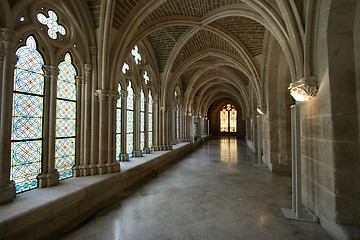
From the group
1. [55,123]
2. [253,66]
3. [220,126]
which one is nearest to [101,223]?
[55,123]

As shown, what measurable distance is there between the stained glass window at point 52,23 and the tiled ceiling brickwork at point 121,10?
1.27 metres

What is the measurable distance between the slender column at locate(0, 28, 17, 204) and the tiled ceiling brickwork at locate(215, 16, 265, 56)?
5.94 metres

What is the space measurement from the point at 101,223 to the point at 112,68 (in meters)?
3.39

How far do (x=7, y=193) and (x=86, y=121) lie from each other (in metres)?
1.94

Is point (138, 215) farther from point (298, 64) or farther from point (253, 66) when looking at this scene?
point (253, 66)

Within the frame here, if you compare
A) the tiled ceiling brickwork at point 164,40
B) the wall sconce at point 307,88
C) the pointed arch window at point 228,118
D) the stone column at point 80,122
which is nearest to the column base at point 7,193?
the stone column at point 80,122

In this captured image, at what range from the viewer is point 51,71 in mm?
3586

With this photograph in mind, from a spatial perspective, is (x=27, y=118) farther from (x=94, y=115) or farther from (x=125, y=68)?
(x=125, y=68)

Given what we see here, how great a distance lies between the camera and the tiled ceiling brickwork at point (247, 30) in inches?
248

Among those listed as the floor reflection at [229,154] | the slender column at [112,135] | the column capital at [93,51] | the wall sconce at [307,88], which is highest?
the column capital at [93,51]

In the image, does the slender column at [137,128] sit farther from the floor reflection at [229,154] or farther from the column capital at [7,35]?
the column capital at [7,35]

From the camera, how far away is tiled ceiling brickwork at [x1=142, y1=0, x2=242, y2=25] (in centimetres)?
554

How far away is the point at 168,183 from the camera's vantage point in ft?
16.0

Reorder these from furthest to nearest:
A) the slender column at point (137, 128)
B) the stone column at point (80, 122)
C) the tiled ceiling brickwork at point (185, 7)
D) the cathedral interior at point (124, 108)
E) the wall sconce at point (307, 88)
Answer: the slender column at point (137, 128), the tiled ceiling brickwork at point (185, 7), the stone column at point (80, 122), the wall sconce at point (307, 88), the cathedral interior at point (124, 108)
